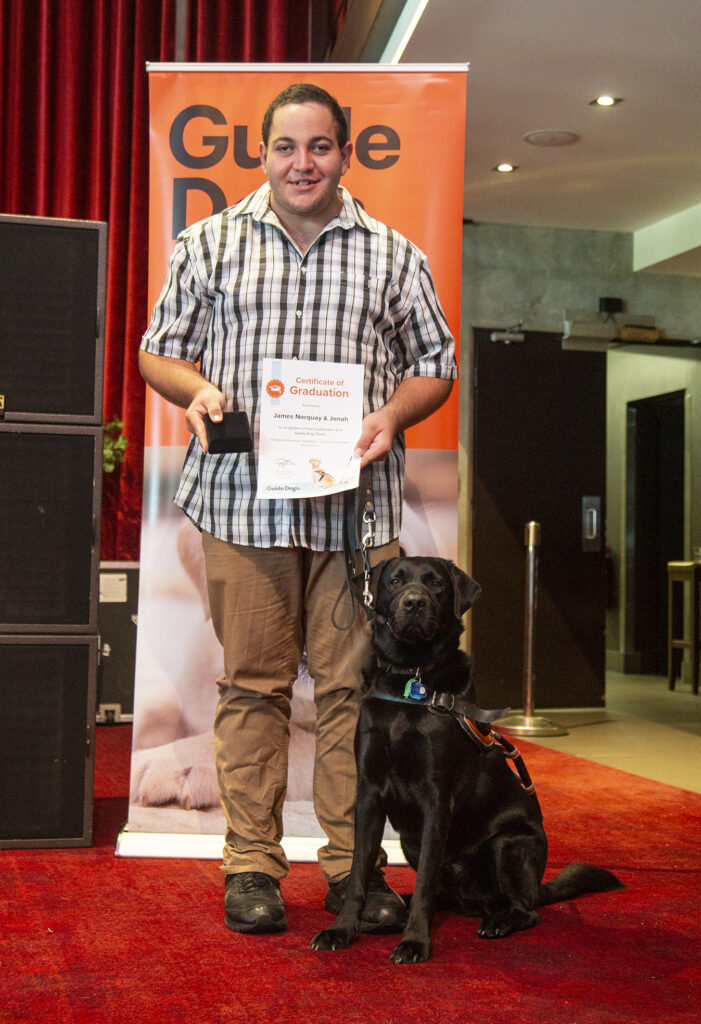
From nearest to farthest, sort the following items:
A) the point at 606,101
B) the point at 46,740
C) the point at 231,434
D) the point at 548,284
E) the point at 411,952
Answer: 1. the point at 411,952
2. the point at 231,434
3. the point at 46,740
4. the point at 606,101
5. the point at 548,284

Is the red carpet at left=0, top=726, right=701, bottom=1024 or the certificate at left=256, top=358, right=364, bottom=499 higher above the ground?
the certificate at left=256, top=358, right=364, bottom=499

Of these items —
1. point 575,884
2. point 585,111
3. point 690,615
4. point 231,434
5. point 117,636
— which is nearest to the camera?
point 231,434

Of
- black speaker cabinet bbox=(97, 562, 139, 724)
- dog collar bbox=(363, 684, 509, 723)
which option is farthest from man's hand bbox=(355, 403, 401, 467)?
black speaker cabinet bbox=(97, 562, 139, 724)

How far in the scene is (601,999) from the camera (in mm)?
1656

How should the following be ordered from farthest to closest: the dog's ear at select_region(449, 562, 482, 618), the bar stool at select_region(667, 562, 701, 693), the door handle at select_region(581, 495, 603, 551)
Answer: the bar stool at select_region(667, 562, 701, 693)
the door handle at select_region(581, 495, 603, 551)
the dog's ear at select_region(449, 562, 482, 618)

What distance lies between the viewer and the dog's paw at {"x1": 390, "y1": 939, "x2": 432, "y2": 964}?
178 cm

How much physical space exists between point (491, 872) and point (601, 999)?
15.6 inches

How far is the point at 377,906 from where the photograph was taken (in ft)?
6.51

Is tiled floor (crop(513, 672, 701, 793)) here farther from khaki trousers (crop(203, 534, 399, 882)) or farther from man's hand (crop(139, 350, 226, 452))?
man's hand (crop(139, 350, 226, 452))

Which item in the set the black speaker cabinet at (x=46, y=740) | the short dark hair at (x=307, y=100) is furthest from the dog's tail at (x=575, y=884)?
the short dark hair at (x=307, y=100)

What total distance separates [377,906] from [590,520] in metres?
4.58

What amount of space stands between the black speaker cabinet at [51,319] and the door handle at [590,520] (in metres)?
4.15

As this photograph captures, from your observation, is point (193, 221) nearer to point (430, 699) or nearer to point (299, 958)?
point (430, 699)

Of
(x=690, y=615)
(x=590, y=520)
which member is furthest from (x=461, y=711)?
(x=690, y=615)
